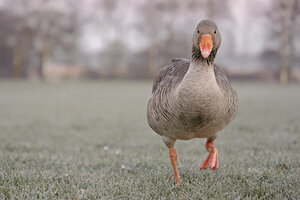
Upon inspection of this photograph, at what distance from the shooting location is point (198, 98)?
8.16 feet

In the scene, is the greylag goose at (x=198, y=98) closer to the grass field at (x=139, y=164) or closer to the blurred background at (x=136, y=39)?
the grass field at (x=139, y=164)

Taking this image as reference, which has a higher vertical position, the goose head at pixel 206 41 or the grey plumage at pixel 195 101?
the goose head at pixel 206 41

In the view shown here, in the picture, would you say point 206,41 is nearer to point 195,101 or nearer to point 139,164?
point 195,101

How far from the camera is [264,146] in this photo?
16.3 feet

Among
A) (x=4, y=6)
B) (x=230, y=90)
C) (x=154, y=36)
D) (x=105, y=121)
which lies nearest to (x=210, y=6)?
(x=154, y=36)

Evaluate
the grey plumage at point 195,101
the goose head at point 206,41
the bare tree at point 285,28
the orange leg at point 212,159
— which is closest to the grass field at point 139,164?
the orange leg at point 212,159

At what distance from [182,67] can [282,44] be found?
28523 mm

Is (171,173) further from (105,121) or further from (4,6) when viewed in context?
(4,6)

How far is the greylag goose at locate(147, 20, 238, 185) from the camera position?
2484mm

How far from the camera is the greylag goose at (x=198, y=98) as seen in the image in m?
2.48

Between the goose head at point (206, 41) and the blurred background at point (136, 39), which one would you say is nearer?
the goose head at point (206, 41)

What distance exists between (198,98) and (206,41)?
45 centimetres

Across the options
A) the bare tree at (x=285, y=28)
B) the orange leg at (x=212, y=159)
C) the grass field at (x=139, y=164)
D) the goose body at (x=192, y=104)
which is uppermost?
the bare tree at (x=285, y=28)

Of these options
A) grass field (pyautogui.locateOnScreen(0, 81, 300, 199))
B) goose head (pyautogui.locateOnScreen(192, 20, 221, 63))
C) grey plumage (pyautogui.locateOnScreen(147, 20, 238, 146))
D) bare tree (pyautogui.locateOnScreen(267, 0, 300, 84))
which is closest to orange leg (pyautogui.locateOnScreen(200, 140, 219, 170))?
grass field (pyautogui.locateOnScreen(0, 81, 300, 199))
